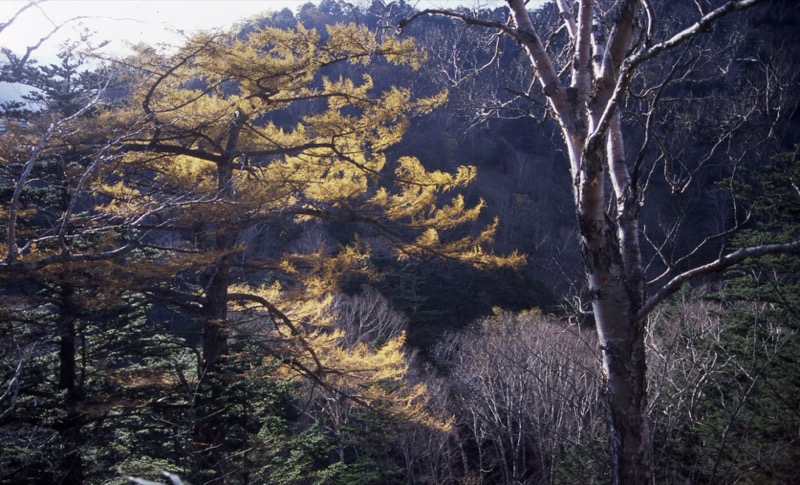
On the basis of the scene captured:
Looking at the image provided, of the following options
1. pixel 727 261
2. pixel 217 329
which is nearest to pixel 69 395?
pixel 217 329

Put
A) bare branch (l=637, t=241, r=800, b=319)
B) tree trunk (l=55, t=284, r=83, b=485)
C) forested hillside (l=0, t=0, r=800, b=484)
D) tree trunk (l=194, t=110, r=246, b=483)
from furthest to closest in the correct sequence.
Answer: tree trunk (l=194, t=110, r=246, b=483), tree trunk (l=55, t=284, r=83, b=485), forested hillside (l=0, t=0, r=800, b=484), bare branch (l=637, t=241, r=800, b=319)

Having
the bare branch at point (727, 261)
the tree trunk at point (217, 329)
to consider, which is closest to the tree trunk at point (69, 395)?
the tree trunk at point (217, 329)

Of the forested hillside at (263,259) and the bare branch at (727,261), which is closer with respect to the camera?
the bare branch at (727,261)

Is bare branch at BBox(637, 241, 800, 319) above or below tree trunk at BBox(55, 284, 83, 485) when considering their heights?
above

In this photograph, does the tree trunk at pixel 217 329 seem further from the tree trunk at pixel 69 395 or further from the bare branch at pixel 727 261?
the bare branch at pixel 727 261

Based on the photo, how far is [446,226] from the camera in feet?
28.6

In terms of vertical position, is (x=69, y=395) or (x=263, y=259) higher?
(x=263, y=259)

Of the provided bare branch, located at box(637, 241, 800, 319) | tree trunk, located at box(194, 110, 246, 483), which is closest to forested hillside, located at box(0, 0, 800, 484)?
tree trunk, located at box(194, 110, 246, 483)

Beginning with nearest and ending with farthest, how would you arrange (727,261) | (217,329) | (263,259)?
1. (727,261)
2. (217,329)
3. (263,259)

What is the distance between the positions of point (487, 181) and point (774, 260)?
27699mm

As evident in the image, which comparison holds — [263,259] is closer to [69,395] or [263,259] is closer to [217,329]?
[217,329]

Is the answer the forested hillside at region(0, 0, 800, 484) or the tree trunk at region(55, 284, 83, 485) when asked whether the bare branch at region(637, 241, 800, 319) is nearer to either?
the forested hillside at region(0, 0, 800, 484)

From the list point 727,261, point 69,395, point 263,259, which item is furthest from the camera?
point 263,259

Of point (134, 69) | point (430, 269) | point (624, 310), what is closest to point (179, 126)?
point (134, 69)
